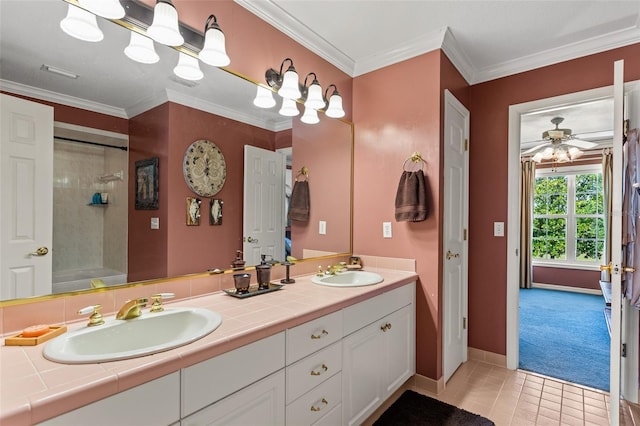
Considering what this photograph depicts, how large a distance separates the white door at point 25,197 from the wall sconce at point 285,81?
1.16 m

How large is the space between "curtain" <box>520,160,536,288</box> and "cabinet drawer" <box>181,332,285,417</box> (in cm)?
583

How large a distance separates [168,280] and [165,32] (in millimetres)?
1091

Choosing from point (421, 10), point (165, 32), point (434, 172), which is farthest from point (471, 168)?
point (165, 32)

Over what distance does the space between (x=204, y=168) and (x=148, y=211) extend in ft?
1.16

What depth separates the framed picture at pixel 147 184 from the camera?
1.42m

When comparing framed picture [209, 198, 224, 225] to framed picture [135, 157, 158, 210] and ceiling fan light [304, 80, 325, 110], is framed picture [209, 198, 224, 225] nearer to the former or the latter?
framed picture [135, 157, 158, 210]

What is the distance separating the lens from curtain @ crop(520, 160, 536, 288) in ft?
18.7

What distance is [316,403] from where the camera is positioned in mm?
1425

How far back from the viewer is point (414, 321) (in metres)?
2.30

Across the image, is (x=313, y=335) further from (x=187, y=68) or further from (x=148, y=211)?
(x=187, y=68)

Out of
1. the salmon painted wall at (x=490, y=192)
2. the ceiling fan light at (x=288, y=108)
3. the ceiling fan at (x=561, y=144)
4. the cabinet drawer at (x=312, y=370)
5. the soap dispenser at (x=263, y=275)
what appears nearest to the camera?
the cabinet drawer at (x=312, y=370)

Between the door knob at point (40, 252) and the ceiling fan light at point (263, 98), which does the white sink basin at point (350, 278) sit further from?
the door knob at point (40, 252)

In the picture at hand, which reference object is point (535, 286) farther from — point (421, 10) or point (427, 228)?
point (421, 10)

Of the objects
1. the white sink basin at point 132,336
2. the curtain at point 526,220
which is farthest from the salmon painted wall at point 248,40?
the curtain at point 526,220
